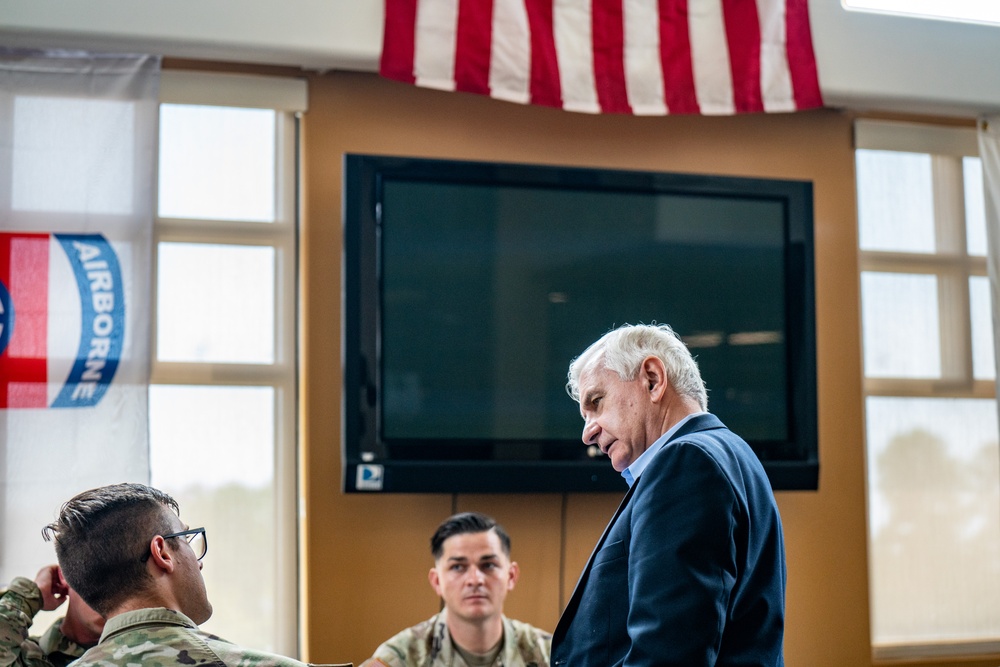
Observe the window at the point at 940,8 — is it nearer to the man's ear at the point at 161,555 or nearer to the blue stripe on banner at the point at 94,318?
the blue stripe on banner at the point at 94,318

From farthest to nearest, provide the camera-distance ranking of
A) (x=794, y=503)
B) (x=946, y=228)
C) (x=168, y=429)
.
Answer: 1. (x=946, y=228)
2. (x=794, y=503)
3. (x=168, y=429)

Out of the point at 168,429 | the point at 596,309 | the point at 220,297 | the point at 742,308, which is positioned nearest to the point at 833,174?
the point at 742,308

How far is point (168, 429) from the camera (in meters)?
3.78

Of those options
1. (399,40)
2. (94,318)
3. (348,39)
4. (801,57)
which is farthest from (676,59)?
(94,318)

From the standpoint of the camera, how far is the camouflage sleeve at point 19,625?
9.24 feet

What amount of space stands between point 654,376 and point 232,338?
217 cm

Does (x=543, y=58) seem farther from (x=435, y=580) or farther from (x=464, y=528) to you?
(x=435, y=580)

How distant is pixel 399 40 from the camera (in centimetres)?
382

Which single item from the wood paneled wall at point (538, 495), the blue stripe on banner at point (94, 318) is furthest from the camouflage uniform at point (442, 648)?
the blue stripe on banner at point (94, 318)

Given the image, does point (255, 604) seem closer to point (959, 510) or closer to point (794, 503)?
point (794, 503)

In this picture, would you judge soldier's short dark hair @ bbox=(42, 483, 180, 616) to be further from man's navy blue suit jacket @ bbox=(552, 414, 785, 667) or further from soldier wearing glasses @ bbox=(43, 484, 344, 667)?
man's navy blue suit jacket @ bbox=(552, 414, 785, 667)

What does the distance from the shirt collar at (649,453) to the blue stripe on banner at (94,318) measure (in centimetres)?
206

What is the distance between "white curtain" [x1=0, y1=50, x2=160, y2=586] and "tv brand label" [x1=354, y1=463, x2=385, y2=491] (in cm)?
66

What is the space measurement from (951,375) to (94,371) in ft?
10.7
